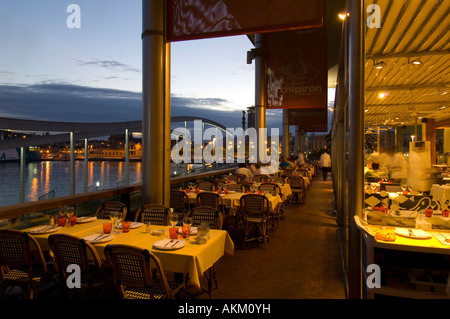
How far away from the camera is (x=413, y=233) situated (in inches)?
104

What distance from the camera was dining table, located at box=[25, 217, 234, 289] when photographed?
2664 mm

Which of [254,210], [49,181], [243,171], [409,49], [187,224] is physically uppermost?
[409,49]

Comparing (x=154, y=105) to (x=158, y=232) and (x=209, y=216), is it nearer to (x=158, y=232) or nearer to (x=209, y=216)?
(x=209, y=216)

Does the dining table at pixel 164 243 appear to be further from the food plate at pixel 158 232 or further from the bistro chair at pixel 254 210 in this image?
the bistro chair at pixel 254 210

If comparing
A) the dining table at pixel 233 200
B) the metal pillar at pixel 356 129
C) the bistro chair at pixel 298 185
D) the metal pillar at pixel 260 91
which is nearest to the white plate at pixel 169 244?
the metal pillar at pixel 356 129

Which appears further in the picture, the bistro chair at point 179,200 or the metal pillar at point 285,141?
the metal pillar at point 285,141

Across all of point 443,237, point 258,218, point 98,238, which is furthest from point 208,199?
point 443,237

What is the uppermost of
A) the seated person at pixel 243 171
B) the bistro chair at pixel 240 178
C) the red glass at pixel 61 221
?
the seated person at pixel 243 171

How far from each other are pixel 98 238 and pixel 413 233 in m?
2.90

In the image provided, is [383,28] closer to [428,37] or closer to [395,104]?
[428,37]

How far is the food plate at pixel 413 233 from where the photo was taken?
2547mm

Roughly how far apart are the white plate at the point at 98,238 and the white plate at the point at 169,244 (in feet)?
1.75
